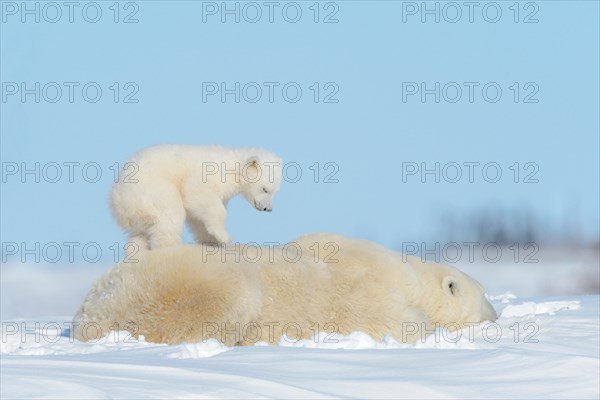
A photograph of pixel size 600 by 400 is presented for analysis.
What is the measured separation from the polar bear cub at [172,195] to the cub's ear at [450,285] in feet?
5.54

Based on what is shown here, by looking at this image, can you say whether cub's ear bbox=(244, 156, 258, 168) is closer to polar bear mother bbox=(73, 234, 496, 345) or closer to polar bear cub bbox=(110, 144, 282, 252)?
polar bear cub bbox=(110, 144, 282, 252)

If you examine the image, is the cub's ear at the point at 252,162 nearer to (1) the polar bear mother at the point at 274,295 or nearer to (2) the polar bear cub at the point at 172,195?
(2) the polar bear cub at the point at 172,195

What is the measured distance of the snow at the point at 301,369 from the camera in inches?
167

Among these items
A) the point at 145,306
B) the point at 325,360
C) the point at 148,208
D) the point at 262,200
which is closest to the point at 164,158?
the point at 148,208

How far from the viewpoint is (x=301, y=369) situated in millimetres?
4887

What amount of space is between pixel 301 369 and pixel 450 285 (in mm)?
3395

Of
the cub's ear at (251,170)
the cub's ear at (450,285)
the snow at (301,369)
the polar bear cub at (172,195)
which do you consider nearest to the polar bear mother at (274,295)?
the cub's ear at (450,285)

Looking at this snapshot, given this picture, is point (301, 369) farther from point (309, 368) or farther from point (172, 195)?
point (172, 195)

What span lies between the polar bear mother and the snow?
274mm

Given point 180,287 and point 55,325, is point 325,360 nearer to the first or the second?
point 180,287

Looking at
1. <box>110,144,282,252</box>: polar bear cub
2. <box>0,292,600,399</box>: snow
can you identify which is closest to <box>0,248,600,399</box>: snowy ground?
<box>0,292,600,399</box>: snow

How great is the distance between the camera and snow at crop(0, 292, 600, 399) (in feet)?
13.9

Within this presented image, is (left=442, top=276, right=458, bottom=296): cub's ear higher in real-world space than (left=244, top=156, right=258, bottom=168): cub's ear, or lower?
lower

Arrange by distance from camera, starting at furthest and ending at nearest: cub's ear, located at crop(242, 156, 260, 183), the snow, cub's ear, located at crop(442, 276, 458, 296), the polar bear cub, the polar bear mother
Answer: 1. cub's ear, located at crop(242, 156, 260, 183)
2. cub's ear, located at crop(442, 276, 458, 296)
3. the polar bear cub
4. the polar bear mother
5. the snow
